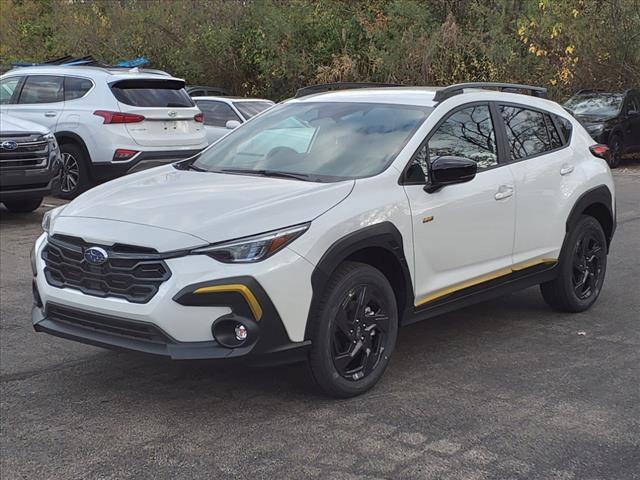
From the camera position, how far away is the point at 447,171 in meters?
4.86

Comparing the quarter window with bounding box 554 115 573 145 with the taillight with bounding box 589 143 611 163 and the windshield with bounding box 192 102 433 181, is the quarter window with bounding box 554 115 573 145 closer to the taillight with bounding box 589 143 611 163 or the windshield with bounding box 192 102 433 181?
the taillight with bounding box 589 143 611 163

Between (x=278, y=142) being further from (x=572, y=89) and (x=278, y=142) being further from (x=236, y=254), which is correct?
(x=572, y=89)

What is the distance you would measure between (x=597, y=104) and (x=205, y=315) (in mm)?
16242

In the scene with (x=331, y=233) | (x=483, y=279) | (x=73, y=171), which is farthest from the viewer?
(x=73, y=171)

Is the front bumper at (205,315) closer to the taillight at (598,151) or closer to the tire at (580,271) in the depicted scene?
the tire at (580,271)

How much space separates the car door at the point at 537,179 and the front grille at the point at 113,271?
2.56 m

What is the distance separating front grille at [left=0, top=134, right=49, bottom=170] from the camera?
9.67m

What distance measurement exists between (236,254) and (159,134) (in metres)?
7.87

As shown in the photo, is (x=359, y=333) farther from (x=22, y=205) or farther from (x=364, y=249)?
(x=22, y=205)

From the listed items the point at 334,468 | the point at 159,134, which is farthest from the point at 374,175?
the point at 159,134

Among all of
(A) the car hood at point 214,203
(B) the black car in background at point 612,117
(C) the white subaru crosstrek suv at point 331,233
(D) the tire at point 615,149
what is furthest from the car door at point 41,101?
(D) the tire at point 615,149

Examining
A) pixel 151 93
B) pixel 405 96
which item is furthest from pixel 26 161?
pixel 405 96

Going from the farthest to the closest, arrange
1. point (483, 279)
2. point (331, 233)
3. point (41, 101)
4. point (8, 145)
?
1. point (41, 101)
2. point (8, 145)
3. point (483, 279)
4. point (331, 233)

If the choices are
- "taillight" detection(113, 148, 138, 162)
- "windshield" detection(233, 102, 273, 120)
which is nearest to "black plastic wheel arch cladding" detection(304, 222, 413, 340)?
"taillight" detection(113, 148, 138, 162)
